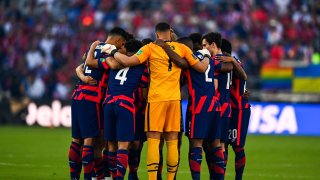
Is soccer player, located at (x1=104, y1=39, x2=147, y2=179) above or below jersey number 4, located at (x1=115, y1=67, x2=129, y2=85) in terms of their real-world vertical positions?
below

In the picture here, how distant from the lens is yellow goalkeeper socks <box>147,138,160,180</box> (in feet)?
50.2

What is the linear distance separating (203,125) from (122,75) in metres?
1.53

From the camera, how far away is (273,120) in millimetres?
30844

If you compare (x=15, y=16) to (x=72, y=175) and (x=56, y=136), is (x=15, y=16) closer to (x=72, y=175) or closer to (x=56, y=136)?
A: (x=56, y=136)

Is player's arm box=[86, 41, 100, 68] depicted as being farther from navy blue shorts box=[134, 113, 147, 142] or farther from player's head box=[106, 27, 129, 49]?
navy blue shorts box=[134, 113, 147, 142]

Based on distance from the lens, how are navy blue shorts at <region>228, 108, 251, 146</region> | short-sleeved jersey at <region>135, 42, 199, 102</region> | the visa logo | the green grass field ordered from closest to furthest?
short-sleeved jersey at <region>135, 42, 199, 102</region>
navy blue shorts at <region>228, 108, 251, 146</region>
the green grass field
the visa logo

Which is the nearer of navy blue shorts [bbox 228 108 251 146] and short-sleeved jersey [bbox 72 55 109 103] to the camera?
short-sleeved jersey [bbox 72 55 109 103]

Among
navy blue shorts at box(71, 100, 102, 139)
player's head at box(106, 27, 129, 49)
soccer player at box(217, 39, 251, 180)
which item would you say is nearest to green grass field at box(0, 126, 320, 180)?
soccer player at box(217, 39, 251, 180)

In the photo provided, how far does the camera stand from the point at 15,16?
3847cm

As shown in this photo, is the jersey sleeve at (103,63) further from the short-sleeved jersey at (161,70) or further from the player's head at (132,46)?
the short-sleeved jersey at (161,70)

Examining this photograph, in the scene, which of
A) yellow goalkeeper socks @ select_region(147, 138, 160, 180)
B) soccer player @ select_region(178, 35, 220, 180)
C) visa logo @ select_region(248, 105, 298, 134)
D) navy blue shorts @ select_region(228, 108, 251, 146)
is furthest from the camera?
visa logo @ select_region(248, 105, 298, 134)

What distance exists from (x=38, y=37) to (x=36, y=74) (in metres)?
2.37

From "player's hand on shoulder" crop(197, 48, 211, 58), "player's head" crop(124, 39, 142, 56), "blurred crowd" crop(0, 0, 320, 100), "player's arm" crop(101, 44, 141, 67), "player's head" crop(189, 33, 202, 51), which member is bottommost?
"player's arm" crop(101, 44, 141, 67)

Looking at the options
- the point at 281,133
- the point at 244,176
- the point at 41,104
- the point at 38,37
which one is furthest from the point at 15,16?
the point at 244,176
